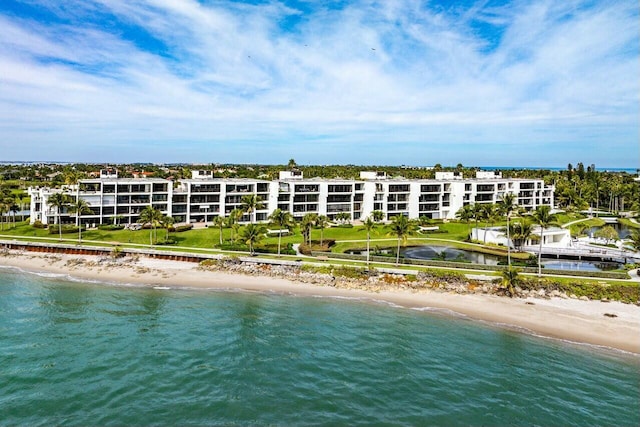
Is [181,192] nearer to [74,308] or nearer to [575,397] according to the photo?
[74,308]

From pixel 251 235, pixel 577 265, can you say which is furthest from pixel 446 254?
pixel 251 235

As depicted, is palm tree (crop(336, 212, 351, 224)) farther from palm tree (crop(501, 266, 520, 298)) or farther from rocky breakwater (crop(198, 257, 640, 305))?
palm tree (crop(501, 266, 520, 298))

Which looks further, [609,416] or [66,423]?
[609,416]

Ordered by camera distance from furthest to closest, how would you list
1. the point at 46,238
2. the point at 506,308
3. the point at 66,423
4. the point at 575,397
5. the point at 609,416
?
the point at 46,238
the point at 506,308
the point at 575,397
the point at 609,416
the point at 66,423

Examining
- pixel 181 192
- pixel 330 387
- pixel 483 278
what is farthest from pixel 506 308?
pixel 181 192

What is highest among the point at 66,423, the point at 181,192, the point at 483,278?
the point at 181,192

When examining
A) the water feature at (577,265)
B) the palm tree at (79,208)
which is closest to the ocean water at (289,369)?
the water feature at (577,265)

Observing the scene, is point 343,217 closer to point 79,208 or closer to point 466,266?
point 466,266
